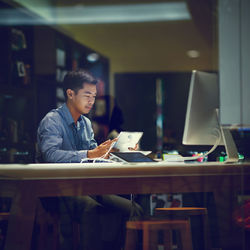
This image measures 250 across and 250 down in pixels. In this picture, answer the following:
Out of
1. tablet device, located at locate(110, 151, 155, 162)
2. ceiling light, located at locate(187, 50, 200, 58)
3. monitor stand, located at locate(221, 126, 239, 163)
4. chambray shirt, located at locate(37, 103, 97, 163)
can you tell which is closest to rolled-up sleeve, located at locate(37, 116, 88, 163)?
chambray shirt, located at locate(37, 103, 97, 163)

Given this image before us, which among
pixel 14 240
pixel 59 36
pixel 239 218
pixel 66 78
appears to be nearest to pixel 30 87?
pixel 59 36

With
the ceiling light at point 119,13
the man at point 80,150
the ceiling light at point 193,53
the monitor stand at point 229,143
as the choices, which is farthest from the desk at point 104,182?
the ceiling light at point 119,13

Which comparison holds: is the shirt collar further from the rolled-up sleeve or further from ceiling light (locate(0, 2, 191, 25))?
ceiling light (locate(0, 2, 191, 25))

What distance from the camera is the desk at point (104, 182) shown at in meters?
1.84

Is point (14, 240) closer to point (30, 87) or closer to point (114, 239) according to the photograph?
point (114, 239)

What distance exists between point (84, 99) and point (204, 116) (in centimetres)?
79

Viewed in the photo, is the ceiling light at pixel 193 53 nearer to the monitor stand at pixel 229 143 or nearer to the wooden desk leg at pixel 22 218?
the monitor stand at pixel 229 143

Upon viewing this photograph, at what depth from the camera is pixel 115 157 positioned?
217 cm

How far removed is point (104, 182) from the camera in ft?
6.06

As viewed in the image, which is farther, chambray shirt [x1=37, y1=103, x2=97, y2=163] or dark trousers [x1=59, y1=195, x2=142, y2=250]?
chambray shirt [x1=37, y1=103, x2=97, y2=163]

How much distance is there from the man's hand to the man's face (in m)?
0.33

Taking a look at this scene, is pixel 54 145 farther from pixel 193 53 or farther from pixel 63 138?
pixel 193 53

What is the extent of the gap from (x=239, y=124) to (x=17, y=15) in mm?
2778

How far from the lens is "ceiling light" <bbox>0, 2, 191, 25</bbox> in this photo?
5117mm
